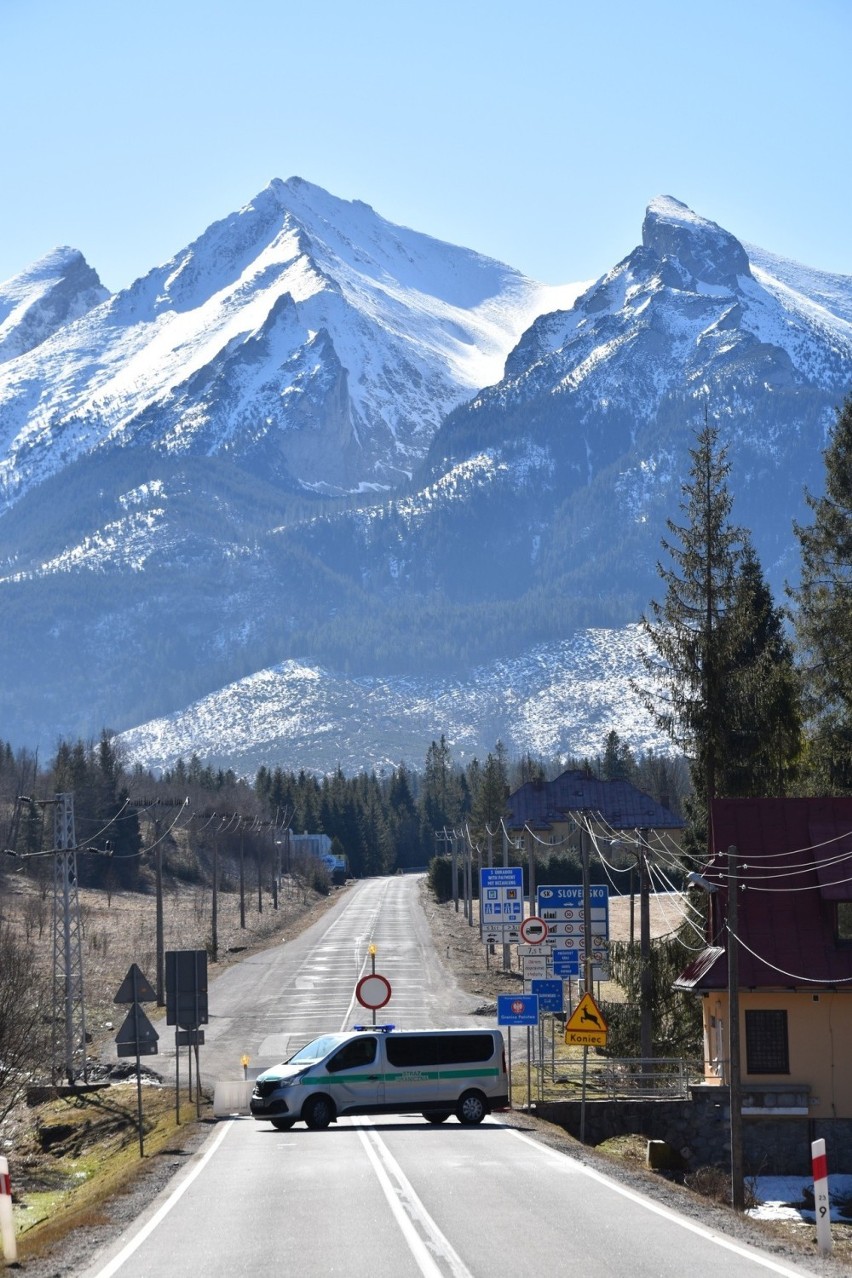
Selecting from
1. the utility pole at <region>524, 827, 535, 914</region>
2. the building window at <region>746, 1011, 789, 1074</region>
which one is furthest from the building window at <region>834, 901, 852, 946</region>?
the utility pole at <region>524, 827, 535, 914</region>

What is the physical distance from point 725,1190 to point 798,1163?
6.21 meters

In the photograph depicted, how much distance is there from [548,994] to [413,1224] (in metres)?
20.0

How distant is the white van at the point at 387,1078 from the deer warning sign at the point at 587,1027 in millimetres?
1407

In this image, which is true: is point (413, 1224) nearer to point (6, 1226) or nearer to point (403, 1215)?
point (403, 1215)

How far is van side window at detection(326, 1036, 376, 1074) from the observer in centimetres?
3309

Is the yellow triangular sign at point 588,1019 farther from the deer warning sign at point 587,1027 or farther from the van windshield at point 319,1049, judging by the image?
the van windshield at point 319,1049

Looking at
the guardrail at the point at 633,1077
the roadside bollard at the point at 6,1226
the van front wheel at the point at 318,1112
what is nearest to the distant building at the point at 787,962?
the guardrail at the point at 633,1077

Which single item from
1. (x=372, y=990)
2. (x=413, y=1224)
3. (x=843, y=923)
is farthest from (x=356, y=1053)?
(x=413, y=1224)

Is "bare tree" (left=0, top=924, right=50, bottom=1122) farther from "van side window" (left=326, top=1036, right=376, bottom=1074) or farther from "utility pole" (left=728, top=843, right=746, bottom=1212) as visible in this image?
"utility pole" (left=728, top=843, right=746, bottom=1212)

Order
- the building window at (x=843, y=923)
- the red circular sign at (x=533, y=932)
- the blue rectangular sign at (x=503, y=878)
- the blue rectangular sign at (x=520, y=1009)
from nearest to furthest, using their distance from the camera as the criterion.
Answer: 1. the blue rectangular sign at (x=520, y=1009)
2. the building window at (x=843, y=923)
3. the red circular sign at (x=533, y=932)
4. the blue rectangular sign at (x=503, y=878)

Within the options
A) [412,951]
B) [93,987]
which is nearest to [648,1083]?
[93,987]

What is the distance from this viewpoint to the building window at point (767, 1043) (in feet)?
122

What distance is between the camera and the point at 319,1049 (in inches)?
1323

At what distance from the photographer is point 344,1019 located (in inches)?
2191
